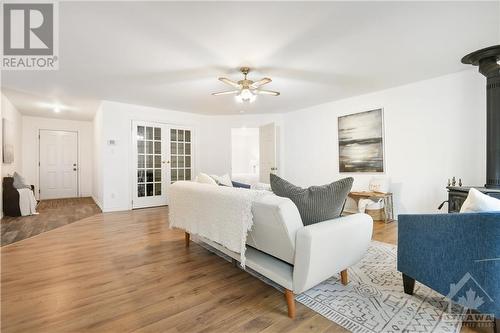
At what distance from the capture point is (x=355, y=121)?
4.75 meters

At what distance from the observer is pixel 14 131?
5406 millimetres

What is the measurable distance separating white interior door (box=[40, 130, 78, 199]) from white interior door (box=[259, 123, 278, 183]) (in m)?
5.79

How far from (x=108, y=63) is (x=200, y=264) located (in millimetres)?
Answer: 2790

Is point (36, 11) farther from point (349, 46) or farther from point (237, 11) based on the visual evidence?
point (349, 46)

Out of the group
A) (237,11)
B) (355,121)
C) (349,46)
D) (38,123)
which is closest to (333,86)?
(355,121)

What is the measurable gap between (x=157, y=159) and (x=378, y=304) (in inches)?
207

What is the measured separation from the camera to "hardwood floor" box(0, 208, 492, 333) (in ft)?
4.86

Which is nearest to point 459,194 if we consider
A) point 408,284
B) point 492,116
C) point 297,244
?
point 492,116

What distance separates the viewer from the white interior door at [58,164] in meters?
6.79

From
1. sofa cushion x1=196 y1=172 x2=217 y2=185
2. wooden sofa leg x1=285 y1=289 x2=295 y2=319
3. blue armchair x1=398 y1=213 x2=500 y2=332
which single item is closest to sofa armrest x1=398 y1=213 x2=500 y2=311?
blue armchair x1=398 y1=213 x2=500 y2=332

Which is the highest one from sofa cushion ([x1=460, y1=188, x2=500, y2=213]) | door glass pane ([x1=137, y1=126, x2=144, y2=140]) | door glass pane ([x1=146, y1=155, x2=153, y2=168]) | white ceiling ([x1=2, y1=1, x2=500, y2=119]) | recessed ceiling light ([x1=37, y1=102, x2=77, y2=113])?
recessed ceiling light ([x1=37, y1=102, x2=77, y2=113])

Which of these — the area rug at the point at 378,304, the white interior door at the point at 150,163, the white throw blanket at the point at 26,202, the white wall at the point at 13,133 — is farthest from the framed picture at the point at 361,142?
the white wall at the point at 13,133

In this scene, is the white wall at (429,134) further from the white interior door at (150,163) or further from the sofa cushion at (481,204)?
the white interior door at (150,163)

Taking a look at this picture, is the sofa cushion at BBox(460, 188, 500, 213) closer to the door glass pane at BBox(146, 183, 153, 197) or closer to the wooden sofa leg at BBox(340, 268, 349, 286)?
the wooden sofa leg at BBox(340, 268, 349, 286)
